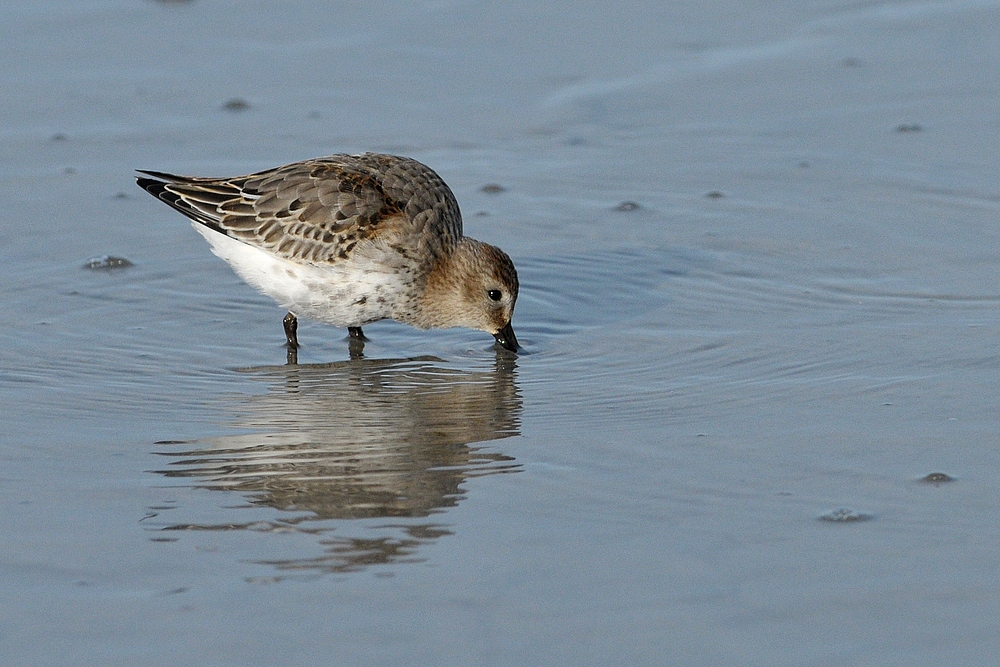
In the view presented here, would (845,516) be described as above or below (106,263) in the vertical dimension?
below

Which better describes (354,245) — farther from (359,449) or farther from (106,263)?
(359,449)

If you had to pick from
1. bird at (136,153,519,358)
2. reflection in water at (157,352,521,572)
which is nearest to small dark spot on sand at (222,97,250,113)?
bird at (136,153,519,358)

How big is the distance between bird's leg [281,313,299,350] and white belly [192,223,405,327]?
8 cm

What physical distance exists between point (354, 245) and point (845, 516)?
3065 mm

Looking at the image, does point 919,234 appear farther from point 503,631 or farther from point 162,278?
point 503,631

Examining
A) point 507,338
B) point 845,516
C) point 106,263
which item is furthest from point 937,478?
point 106,263

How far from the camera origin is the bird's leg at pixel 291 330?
7007 mm

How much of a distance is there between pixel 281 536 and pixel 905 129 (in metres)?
5.71

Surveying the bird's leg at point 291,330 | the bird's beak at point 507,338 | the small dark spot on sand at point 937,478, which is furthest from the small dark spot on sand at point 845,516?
the bird's leg at point 291,330

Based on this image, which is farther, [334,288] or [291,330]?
[291,330]

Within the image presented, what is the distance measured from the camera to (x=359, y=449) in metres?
5.52

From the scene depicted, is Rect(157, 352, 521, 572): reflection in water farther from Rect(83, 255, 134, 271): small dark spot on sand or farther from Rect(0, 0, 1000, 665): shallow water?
Rect(83, 255, 134, 271): small dark spot on sand

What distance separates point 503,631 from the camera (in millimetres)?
4059

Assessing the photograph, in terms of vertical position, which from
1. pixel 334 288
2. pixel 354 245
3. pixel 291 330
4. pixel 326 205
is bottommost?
pixel 291 330
